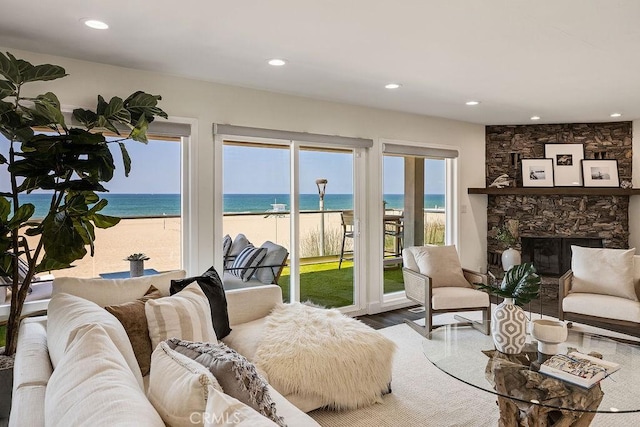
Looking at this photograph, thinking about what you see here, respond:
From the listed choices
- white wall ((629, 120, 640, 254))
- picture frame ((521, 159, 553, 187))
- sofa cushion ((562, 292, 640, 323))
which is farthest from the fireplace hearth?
sofa cushion ((562, 292, 640, 323))

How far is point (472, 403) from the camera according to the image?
9.35ft

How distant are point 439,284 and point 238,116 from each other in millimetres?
2588

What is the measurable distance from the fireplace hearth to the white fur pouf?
4.14 m

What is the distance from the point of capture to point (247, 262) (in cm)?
424

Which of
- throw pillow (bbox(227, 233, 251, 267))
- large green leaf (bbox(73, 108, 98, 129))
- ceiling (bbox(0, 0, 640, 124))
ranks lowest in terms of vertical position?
throw pillow (bbox(227, 233, 251, 267))

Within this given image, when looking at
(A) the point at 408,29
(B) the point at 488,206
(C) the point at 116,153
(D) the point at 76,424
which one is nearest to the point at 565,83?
(A) the point at 408,29

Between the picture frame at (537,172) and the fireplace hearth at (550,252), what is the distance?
2.56 ft

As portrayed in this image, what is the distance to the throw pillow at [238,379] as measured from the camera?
4.25ft

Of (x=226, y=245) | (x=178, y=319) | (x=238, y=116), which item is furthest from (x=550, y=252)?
(x=178, y=319)

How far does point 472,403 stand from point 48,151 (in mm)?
2980

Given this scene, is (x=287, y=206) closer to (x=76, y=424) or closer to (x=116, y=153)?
(x=116, y=153)

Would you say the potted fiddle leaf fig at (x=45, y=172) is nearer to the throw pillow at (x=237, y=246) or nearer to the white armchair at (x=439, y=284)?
the throw pillow at (x=237, y=246)

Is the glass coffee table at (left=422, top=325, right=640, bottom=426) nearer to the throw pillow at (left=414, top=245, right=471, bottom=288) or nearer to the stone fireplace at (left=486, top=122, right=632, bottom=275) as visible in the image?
the throw pillow at (left=414, top=245, right=471, bottom=288)

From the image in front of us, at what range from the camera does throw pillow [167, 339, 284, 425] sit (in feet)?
4.25
